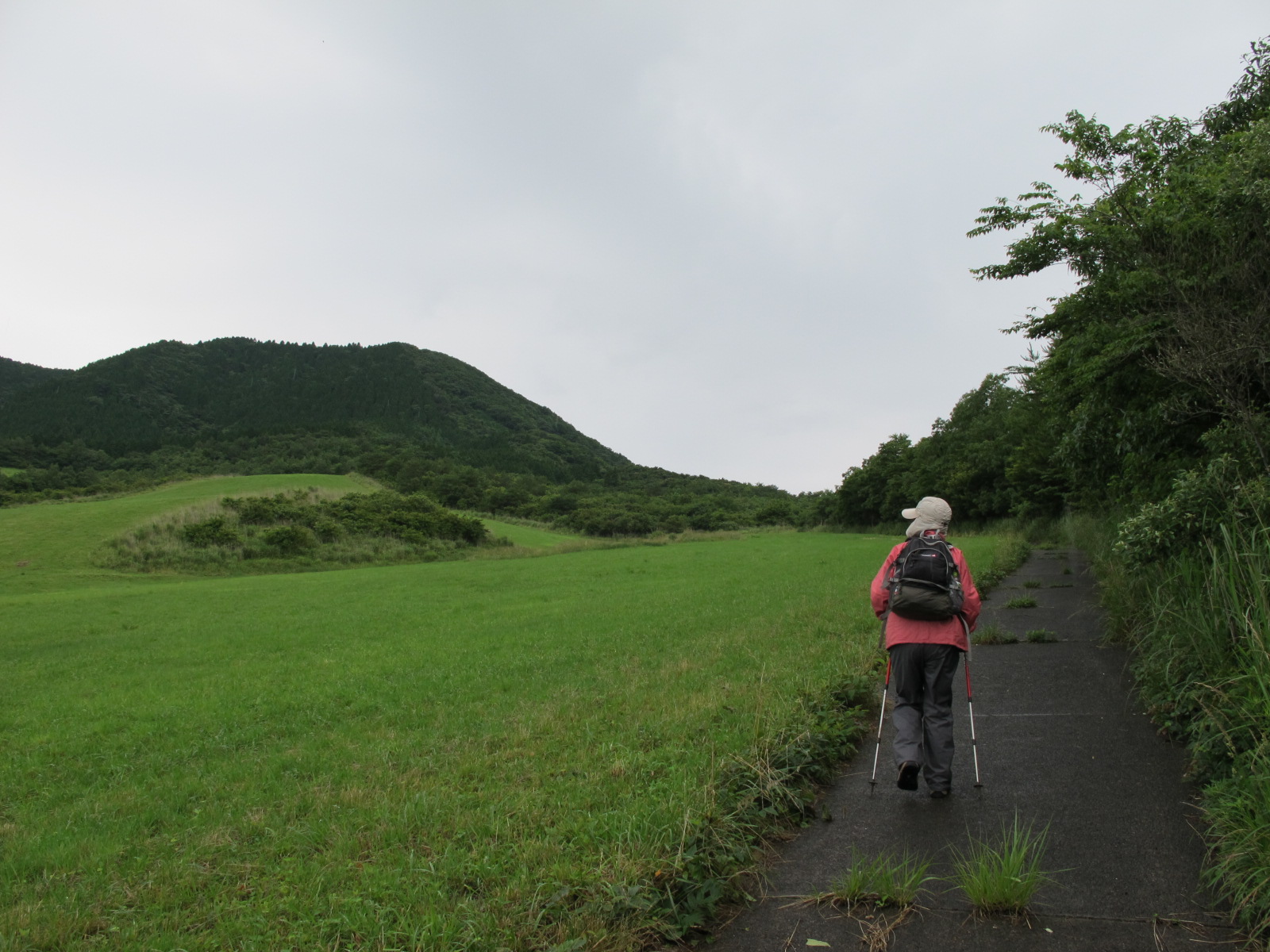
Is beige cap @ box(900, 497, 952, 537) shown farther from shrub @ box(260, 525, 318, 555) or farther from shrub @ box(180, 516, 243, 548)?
shrub @ box(260, 525, 318, 555)

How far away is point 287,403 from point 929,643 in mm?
153090

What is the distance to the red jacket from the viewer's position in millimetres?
5391

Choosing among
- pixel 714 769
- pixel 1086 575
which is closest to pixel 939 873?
pixel 714 769

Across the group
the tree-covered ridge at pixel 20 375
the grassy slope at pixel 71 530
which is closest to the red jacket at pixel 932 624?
the grassy slope at pixel 71 530

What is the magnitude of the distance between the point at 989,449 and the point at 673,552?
102ft

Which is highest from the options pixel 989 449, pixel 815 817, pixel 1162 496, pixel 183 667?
pixel 989 449

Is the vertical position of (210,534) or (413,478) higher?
(413,478)

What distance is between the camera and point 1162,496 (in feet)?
30.8

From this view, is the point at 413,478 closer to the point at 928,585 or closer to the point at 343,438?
the point at 343,438

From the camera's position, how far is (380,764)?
707 cm

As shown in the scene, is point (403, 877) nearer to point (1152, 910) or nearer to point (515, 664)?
point (1152, 910)

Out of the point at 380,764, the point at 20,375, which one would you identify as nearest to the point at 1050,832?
the point at 380,764

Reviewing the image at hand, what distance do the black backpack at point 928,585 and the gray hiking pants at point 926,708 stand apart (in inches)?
10.5

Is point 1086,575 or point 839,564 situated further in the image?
point 839,564
